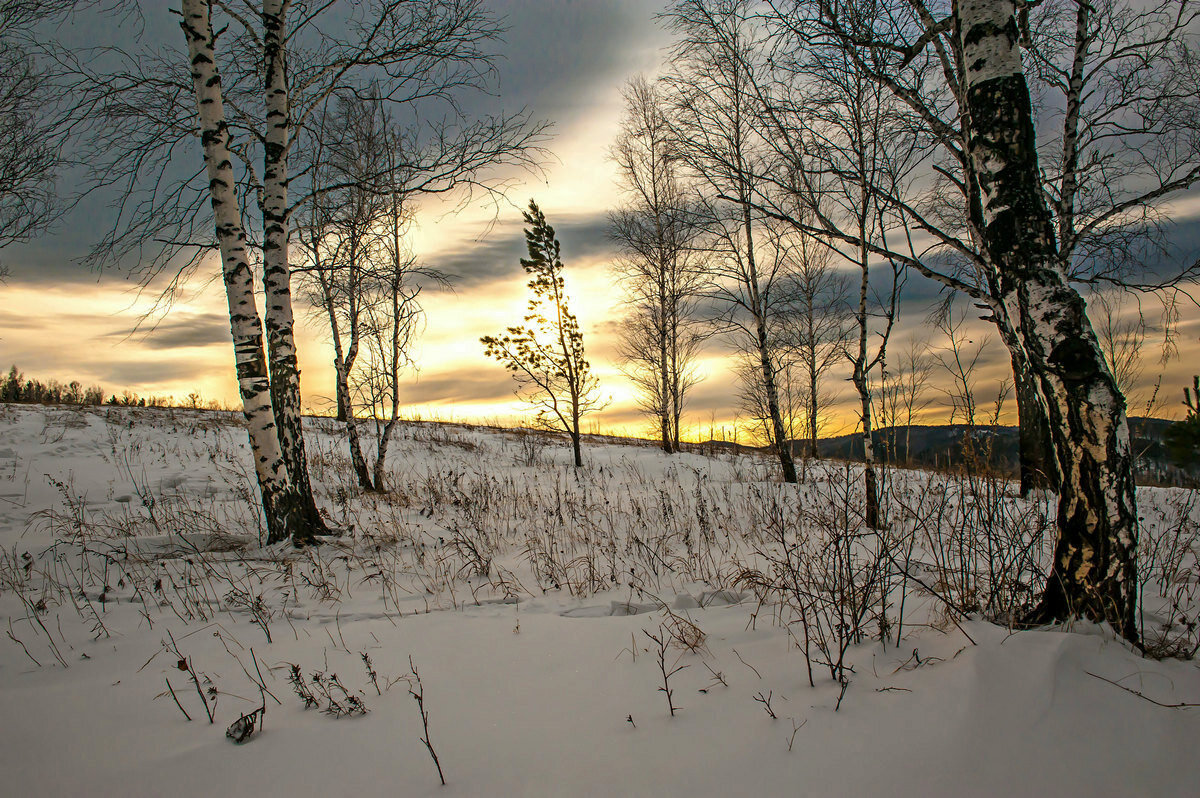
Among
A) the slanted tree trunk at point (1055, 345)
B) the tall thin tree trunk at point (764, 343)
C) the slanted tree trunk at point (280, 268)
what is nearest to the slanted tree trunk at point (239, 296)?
the slanted tree trunk at point (280, 268)

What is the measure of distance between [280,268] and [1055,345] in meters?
6.49

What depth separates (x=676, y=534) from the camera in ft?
17.2

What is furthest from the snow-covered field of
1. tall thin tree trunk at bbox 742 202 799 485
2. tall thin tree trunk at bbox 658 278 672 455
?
tall thin tree trunk at bbox 658 278 672 455

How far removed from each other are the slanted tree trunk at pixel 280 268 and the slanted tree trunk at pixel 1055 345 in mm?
5963

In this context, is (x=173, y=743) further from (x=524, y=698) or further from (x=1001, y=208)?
(x=1001, y=208)

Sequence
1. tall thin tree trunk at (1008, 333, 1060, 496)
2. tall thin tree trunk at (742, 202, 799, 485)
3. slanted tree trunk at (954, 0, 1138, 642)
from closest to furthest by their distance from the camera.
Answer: slanted tree trunk at (954, 0, 1138, 642) → tall thin tree trunk at (1008, 333, 1060, 496) → tall thin tree trunk at (742, 202, 799, 485)

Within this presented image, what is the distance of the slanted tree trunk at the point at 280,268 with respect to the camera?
17.6 feet

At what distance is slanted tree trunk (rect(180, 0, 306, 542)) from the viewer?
5.11 metres

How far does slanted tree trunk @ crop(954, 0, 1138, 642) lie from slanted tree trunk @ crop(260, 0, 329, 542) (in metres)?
5.96

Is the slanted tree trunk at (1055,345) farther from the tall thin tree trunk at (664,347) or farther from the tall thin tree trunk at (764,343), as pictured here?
the tall thin tree trunk at (664,347)

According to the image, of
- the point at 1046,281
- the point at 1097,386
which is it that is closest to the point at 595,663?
the point at 1097,386

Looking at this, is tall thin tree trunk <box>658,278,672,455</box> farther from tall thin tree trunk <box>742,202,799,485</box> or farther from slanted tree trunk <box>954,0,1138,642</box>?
slanted tree trunk <box>954,0,1138,642</box>

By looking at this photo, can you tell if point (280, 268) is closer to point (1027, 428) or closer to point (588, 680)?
point (588, 680)

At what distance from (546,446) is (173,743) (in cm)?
1668
